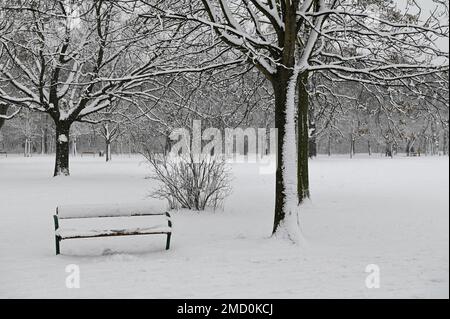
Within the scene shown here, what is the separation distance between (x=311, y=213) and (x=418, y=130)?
47.0 meters

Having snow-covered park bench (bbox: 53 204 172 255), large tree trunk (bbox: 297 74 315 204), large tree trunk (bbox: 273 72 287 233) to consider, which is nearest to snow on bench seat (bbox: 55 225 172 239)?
snow-covered park bench (bbox: 53 204 172 255)

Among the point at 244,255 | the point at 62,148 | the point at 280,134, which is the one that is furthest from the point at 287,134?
the point at 62,148

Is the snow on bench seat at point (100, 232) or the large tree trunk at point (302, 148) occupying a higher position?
the large tree trunk at point (302, 148)

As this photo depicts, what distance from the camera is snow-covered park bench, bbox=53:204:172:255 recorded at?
23.5 ft

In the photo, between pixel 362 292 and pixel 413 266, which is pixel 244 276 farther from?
pixel 413 266

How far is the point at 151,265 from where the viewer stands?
662cm

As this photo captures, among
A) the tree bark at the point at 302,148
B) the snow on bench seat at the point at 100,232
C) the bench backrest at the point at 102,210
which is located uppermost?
the tree bark at the point at 302,148

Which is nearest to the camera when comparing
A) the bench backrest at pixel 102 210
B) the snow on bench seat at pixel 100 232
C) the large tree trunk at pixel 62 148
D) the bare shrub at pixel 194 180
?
the snow on bench seat at pixel 100 232

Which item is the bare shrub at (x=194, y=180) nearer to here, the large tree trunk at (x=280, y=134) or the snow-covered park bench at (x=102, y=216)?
the large tree trunk at (x=280, y=134)

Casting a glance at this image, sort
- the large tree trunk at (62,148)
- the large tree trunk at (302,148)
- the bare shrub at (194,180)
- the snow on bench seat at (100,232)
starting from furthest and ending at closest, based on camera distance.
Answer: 1. the large tree trunk at (62,148)
2. the large tree trunk at (302,148)
3. the bare shrub at (194,180)
4. the snow on bench seat at (100,232)

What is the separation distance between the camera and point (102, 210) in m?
7.77

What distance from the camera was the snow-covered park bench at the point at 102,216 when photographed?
283 inches

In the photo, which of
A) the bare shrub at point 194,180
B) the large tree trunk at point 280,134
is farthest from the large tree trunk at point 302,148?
the large tree trunk at point 280,134

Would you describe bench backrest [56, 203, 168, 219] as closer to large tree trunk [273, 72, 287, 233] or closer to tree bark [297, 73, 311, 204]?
large tree trunk [273, 72, 287, 233]
